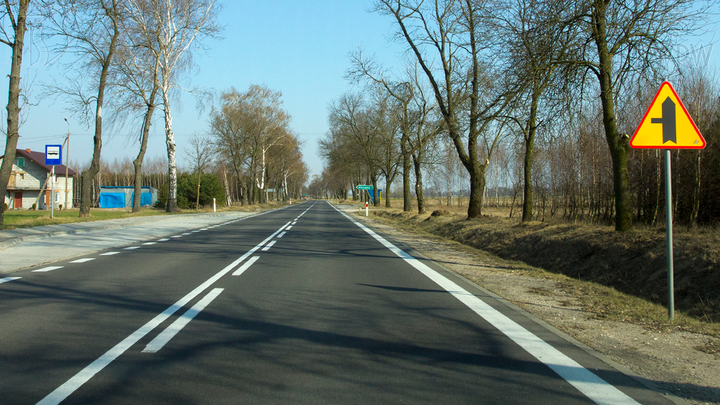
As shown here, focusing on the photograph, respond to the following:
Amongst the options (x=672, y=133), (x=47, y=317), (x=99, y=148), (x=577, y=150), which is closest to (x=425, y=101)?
(x=577, y=150)

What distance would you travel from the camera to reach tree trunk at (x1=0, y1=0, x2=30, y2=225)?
17.3 meters

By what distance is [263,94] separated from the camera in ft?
180

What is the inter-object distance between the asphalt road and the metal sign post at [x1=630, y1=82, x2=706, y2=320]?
2.35 meters

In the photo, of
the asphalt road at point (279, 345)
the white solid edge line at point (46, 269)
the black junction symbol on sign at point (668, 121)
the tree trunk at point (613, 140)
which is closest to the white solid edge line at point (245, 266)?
the asphalt road at point (279, 345)

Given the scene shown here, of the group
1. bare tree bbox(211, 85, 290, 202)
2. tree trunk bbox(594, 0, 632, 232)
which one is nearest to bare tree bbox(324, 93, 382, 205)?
bare tree bbox(211, 85, 290, 202)

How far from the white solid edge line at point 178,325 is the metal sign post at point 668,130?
5.58 metres

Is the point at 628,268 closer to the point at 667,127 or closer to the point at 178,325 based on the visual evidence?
the point at 667,127

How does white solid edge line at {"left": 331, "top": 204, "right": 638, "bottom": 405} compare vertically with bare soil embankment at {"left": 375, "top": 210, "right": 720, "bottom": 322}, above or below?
below

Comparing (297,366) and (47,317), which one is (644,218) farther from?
(47,317)

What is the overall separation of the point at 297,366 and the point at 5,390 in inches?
81.7

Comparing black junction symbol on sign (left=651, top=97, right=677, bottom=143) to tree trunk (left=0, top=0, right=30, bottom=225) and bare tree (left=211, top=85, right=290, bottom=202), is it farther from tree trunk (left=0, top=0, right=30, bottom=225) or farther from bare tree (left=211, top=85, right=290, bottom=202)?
bare tree (left=211, top=85, right=290, bottom=202)

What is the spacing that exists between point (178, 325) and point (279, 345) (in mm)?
1350

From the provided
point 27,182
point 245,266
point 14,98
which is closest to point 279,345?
point 245,266

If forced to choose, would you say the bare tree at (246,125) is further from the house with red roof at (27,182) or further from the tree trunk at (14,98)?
the tree trunk at (14,98)
